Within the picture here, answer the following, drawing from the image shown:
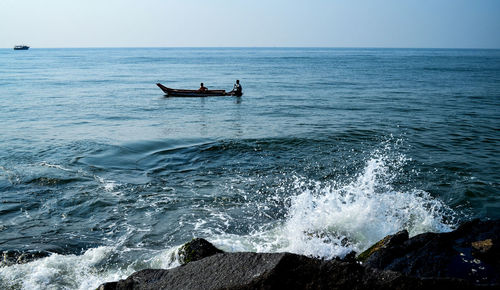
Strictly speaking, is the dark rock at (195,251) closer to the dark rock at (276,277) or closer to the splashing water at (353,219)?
the dark rock at (276,277)

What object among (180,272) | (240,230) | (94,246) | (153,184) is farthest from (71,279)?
(153,184)

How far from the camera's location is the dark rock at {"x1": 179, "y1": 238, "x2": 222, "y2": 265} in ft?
21.4

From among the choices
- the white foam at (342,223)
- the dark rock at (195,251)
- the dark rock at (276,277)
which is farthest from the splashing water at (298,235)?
the dark rock at (276,277)

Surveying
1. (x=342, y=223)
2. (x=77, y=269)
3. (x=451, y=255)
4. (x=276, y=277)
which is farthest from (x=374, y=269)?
(x=77, y=269)

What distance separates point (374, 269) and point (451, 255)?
1.66 meters

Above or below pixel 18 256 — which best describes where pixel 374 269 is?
above

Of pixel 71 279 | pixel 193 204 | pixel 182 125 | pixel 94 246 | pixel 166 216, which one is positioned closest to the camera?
pixel 71 279

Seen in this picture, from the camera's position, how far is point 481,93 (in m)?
32.5

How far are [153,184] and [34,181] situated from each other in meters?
3.87

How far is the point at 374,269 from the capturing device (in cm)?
412

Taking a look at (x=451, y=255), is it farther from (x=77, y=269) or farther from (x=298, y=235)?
(x=77, y=269)

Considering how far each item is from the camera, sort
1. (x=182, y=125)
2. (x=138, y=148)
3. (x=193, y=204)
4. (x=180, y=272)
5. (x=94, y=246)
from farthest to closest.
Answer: (x=182, y=125) < (x=138, y=148) < (x=193, y=204) < (x=94, y=246) < (x=180, y=272)

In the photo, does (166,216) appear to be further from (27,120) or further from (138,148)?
(27,120)

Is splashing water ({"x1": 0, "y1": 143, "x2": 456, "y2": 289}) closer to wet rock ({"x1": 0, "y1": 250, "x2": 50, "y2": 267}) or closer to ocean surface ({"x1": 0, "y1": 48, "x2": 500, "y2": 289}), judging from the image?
ocean surface ({"x1": 0, "y1": 48, "x2": 500, "y2": 289})
